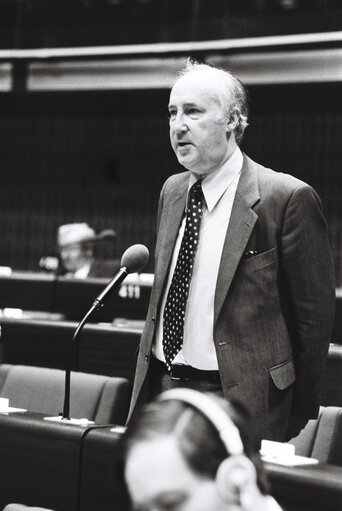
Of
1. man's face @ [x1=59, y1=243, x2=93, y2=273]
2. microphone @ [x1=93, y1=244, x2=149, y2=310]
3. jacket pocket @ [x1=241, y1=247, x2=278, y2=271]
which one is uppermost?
jacket pocket @ [x1=241, y1=247, x2=278, y2=271]

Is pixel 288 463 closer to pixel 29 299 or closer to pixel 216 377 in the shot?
pixel 216 377

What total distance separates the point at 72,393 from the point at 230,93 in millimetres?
1276

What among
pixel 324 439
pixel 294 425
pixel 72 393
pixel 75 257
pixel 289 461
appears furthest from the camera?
pixel 75 257

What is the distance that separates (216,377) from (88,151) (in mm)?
7699

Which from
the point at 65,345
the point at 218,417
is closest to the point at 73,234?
the point at 65,345

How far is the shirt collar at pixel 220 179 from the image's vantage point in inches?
93.7

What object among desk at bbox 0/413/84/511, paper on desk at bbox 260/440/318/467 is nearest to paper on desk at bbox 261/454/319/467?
paper on desk at bbox 260/440/318/467

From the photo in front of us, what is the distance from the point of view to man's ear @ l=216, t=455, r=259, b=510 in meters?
0.78

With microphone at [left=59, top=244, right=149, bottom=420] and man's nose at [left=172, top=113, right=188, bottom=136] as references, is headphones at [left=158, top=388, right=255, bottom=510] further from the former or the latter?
microphone at [left=59, top=244, right=149, bottom=420]

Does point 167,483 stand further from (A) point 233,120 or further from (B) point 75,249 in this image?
(B) point 75,249

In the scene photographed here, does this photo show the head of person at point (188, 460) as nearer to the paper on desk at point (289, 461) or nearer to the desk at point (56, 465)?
the paper on desk at point (289, 461)

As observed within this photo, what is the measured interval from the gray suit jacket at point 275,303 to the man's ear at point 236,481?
4.55ft

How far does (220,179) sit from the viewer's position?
2.39 metres

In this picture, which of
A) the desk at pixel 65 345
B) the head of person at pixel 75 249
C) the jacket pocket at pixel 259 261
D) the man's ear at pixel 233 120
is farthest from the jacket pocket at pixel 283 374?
the head of person at pixel 75 249
